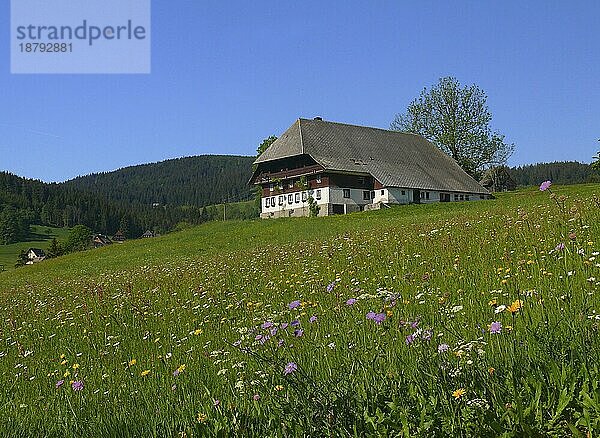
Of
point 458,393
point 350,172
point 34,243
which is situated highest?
point 350,172

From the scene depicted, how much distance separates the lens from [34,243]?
159 metres

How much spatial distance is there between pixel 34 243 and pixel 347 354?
6624 inches

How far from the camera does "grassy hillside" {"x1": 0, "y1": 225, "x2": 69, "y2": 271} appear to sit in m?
136

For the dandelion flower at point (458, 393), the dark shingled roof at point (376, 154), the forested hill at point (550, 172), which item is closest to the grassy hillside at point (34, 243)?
the dark shingled roof at point (376, 154)

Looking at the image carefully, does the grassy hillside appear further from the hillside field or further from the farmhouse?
the hillside field

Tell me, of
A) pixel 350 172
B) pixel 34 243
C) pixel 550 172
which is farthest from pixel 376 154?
pixel 550 172

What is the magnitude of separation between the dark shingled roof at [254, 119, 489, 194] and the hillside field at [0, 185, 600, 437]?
51289 millimetres

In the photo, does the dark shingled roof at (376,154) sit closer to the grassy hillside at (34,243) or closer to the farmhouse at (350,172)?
the farmhouse at (350,172)

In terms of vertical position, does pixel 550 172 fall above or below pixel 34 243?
above

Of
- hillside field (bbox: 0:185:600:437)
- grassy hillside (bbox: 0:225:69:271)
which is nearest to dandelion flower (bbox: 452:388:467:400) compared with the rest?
hillside field (bbox: 0:185:600:437)

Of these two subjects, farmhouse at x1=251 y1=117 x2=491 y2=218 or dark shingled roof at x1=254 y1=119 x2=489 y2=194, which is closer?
farmhouse at x1=251 y1=117 x2=491 y2=218

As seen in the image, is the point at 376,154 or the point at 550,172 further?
the point at 550,172

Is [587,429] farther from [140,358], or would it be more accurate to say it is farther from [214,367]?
[140,358]

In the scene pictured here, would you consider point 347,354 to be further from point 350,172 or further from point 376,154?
point 376,154
